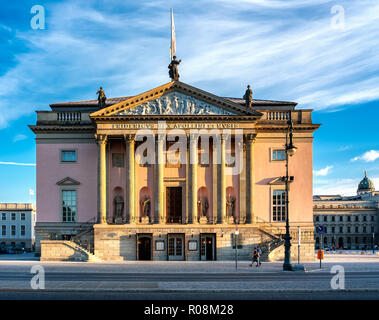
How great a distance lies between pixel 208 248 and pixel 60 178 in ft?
62.7

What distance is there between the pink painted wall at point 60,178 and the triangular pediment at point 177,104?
22.3 feet

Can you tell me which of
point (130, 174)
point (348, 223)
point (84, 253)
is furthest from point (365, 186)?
point (84, 253)

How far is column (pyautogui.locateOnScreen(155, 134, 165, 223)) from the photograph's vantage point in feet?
163

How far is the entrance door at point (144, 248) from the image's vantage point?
4925 centimetres

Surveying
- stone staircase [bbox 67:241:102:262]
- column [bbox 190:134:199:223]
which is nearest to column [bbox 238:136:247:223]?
column [bbox 190:134:199:223]

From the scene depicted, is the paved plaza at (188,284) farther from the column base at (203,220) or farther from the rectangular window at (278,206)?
the rectangular window at (278,206)

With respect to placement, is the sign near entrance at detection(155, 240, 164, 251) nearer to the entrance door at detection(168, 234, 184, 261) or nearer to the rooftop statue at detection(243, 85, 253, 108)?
the entrance door at detection(168, 234, 184, 261)

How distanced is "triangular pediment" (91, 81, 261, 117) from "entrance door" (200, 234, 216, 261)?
13538 mm

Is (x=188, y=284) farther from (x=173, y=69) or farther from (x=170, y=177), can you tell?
(x=173, y=69)

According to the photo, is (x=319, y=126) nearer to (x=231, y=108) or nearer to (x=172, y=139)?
(x=231, y=108)

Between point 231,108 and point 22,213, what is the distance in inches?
2761

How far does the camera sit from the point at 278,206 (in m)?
53.0

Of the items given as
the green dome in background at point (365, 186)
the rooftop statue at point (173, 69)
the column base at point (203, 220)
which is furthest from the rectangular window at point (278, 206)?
the green dome in background at point (365, 186)
